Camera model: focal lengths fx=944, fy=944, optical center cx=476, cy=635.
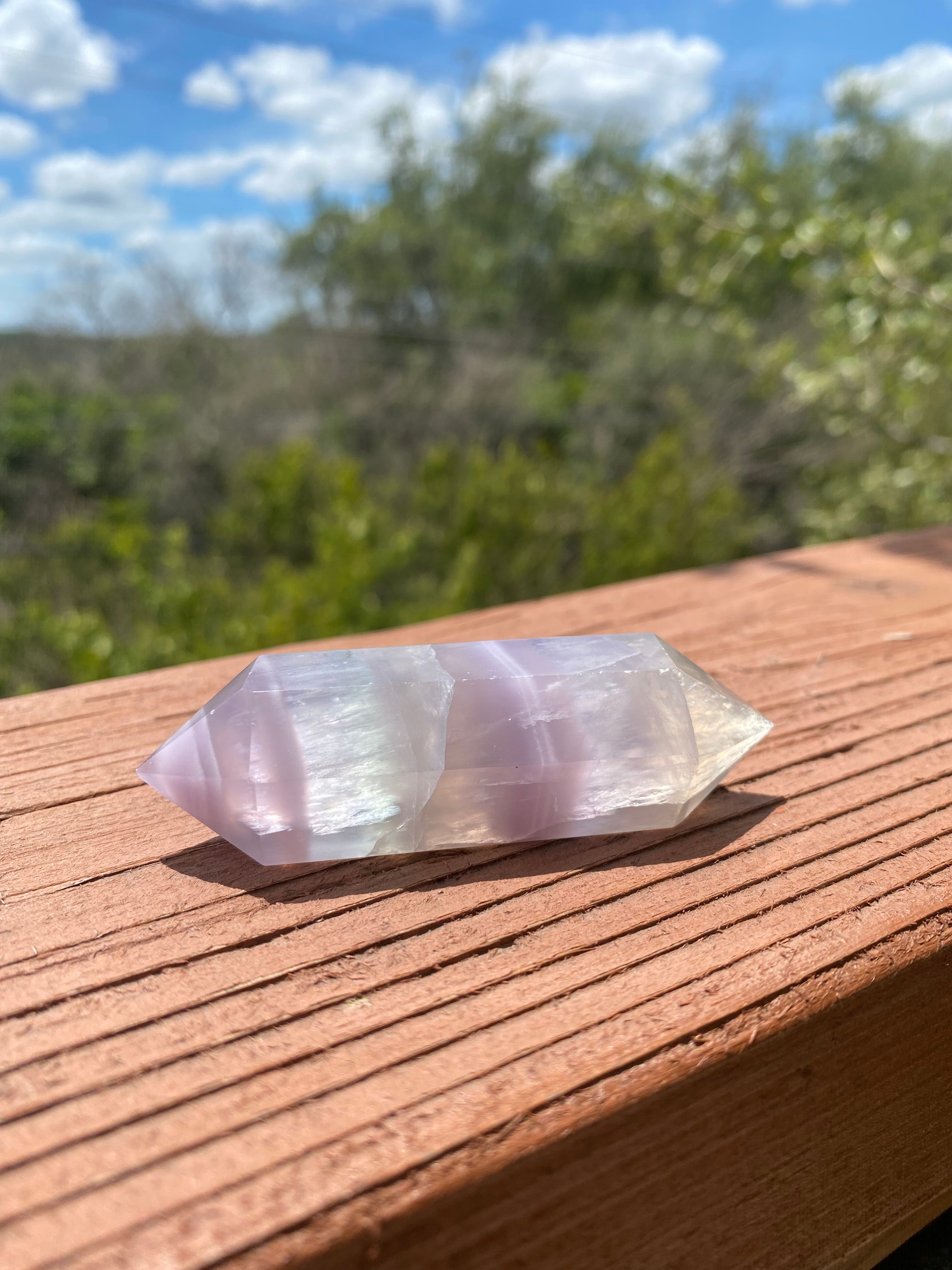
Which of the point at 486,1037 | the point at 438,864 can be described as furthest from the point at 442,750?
the point at 486,1037

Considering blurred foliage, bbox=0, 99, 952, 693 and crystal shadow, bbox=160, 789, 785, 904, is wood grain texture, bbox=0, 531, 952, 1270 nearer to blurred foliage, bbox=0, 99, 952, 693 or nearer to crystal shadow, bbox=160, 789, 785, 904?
crystal shadow, bbox=160, 789, 785, 904

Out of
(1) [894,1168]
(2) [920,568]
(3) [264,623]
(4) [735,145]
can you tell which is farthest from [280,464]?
(4) [735,145]

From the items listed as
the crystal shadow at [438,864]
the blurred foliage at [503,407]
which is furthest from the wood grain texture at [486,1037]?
the blurred foliage at [503,407]

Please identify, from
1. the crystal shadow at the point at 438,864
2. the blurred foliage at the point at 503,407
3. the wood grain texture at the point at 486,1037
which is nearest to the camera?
the wood grain texture at the point at 486,1037

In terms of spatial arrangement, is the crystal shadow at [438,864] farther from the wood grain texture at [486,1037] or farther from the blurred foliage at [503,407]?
the blurred foliage at [503,407]

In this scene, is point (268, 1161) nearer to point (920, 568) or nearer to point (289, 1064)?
point (289, 1064)

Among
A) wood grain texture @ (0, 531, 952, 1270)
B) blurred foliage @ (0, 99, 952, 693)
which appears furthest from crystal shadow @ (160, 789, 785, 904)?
blurred foliage @ (0, 99, 952, 693)

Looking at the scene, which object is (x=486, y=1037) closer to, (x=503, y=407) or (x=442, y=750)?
(x=442, y=750)
